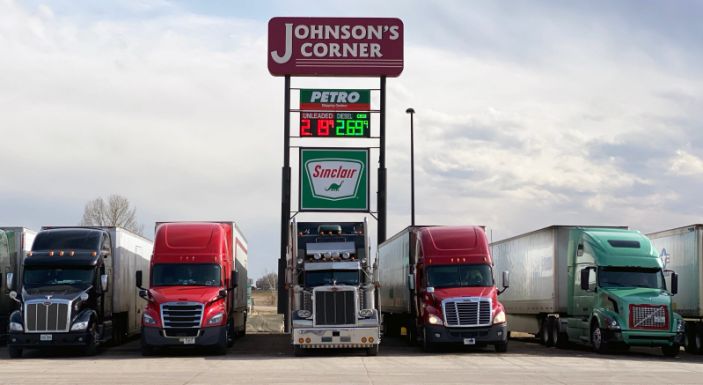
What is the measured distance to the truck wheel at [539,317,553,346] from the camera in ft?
119

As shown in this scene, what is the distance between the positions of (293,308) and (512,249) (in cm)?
1302

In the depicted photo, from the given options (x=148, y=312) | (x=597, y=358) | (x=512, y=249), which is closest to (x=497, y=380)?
(x=597, y=358)

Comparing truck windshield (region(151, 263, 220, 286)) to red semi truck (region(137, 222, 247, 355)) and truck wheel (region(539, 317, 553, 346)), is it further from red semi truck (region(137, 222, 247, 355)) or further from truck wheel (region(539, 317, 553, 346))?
truck wheel (region(539, 317, 553, 346))

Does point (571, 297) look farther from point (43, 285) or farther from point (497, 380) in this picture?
point (43, 285)

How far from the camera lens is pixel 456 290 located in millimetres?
32000

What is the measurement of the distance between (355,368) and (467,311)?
6.71 metres

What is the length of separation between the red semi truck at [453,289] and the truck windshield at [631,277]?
2928 millimetres

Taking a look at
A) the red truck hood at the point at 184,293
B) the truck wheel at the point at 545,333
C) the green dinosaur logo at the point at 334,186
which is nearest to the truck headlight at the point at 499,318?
the truck wheel at the point at 545,333

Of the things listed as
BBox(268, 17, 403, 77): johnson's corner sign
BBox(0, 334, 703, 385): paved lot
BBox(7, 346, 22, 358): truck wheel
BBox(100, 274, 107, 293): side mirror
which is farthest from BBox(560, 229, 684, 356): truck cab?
BBox(7, 346, 22, 358): truck wheel

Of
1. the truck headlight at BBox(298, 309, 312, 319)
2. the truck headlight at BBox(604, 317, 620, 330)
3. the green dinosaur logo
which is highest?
the green dinosaur logo

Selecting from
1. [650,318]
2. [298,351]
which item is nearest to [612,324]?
[650,318]

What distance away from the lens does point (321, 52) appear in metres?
43.9

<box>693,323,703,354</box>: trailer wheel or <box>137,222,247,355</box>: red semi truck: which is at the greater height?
<box>137,222,247,355</box>: red semi truck

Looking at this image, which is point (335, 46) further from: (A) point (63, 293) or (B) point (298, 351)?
(A) point (63, 293)
